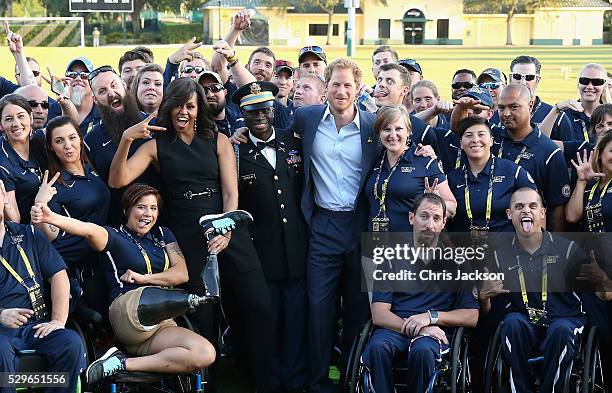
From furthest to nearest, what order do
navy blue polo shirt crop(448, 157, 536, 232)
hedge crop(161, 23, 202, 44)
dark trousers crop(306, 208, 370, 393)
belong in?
hedge crop(161, 23, 202, 44)
dark trousers crop(306, 208, 370, 393)
navy blue polo shirt crop(448, 157, 536, 232)

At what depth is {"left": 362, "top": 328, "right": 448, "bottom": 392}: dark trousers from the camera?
14.6ft

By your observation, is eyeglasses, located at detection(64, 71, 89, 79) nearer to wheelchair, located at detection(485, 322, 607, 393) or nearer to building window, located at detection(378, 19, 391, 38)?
wheelchair, located at detection(485, 322, 607, 393)

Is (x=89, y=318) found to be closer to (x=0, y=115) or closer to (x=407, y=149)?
(x=0, y=115)

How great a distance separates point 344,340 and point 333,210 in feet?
2.69

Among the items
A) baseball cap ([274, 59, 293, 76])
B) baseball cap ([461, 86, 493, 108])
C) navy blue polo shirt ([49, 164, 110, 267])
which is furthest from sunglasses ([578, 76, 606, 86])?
navy blue polo shirt ([49, 164, 110, 267])

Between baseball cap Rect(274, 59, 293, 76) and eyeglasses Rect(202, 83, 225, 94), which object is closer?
eyeglasses Rect(202, 83, 225, 94)

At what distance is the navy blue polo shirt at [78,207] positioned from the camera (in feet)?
16.7

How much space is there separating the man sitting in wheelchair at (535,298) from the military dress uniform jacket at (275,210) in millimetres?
1175

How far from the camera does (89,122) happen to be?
619 cm

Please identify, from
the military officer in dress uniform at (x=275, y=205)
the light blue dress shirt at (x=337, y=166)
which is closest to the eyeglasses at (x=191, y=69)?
the military officer in dress uniform at (x=275, y=205)

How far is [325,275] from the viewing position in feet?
17.5

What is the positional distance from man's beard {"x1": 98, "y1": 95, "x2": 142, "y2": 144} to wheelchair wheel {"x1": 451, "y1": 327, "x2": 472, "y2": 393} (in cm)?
246

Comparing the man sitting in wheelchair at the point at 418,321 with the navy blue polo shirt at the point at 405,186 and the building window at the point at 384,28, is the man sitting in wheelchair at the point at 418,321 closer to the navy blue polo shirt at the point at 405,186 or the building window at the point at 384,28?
the navy blue polo shirt at the point at 405,186

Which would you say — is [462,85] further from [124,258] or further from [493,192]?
[124,258]
